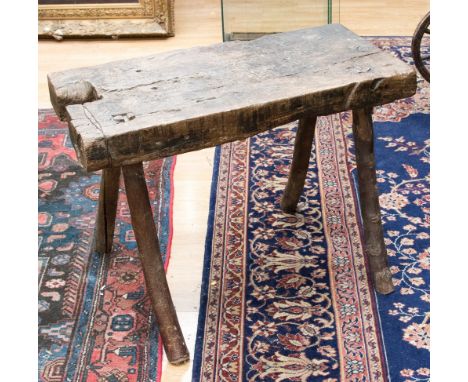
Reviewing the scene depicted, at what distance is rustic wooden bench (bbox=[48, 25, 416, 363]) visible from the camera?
2.45 metres

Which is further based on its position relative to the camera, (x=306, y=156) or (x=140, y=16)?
(x=140, y=16)

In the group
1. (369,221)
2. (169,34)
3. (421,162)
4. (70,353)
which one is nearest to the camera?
(70,353)

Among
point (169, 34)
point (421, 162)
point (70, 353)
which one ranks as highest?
point (169, 34)

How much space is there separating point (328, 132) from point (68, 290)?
165 centimetres

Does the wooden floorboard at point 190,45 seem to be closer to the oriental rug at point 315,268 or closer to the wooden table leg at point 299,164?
the oriental rug at point 315,268

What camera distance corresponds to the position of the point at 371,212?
304cm

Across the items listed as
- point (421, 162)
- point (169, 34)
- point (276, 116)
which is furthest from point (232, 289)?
point (169, 34)

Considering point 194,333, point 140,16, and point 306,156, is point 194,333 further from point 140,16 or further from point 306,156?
point 140,16

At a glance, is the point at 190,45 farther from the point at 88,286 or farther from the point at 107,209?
the point at 88,286

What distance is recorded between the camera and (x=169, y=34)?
5.42 metres

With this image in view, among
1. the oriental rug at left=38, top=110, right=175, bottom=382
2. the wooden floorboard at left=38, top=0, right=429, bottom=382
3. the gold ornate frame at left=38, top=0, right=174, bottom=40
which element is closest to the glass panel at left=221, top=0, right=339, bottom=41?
the wooden floorboard at left=38, top=0, right=429, bottom=382

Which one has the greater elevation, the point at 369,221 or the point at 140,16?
the point at 140,16

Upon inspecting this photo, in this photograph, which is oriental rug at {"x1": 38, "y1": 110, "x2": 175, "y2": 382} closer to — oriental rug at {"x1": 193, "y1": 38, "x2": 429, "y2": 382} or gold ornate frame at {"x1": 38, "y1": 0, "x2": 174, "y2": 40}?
oriental rug at {"x1": 193, "y1": 38, "x2": 429, "y2": 382}

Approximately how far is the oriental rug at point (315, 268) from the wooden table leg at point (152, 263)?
0.29 feet
